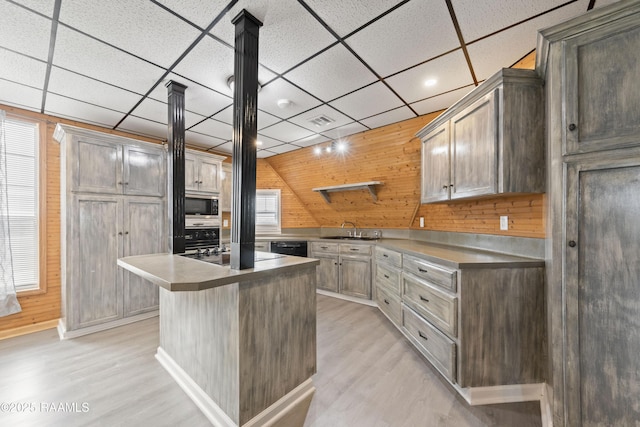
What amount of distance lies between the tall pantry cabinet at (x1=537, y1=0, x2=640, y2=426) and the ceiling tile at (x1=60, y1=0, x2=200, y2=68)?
7.46 ft

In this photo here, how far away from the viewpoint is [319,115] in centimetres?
314

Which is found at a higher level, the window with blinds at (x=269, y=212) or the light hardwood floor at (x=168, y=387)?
the window with blinds at (x=269, y=212)

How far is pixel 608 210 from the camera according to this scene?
1268 millimetres

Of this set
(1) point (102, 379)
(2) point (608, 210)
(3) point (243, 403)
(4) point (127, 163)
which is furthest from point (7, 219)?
(2) point (608, 210)

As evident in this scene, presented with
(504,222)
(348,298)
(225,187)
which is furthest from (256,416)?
(225,187)

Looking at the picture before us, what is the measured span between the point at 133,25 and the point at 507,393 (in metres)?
3.64

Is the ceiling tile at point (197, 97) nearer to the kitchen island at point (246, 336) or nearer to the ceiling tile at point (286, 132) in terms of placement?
the ceiling tile at point (286, 132)

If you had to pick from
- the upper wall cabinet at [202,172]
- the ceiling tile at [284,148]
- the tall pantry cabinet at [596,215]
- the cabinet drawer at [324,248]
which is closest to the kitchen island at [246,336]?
the tall pantry cabinet at [596,215]

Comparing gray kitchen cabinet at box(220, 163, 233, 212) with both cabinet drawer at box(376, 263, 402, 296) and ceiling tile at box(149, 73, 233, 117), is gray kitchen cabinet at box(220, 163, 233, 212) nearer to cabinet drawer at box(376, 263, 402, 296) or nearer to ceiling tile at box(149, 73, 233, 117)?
ceiling tile at box(149, 73, 233, 117)

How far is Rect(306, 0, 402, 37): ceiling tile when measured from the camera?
1.52m

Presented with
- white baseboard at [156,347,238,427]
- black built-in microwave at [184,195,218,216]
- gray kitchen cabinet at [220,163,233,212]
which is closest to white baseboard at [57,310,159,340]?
white baseboard at [156,347,238,427]

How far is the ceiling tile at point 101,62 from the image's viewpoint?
1.84m

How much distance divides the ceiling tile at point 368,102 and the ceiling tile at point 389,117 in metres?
0.11

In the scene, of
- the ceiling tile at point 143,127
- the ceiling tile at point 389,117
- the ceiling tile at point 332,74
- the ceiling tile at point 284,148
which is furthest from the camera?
the ceiling tile at point 284,148
